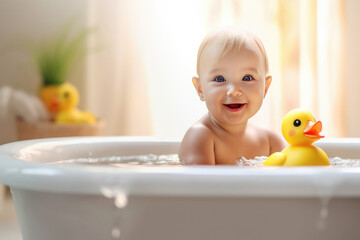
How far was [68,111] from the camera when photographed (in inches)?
107

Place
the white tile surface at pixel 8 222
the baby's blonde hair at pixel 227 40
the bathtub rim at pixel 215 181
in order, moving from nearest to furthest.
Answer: the bathtub rim at pixel 215 181 < the baby's blonde hair at pixel 227 40 < the white tile surface at pixel 8 222

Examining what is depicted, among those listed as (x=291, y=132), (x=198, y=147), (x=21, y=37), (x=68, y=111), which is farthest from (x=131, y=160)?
(x=21, y=37)

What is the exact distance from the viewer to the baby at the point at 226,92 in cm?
121

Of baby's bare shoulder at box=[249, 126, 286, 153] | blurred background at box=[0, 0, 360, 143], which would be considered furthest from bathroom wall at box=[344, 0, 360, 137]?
baby's bare shoulder at box=[249, 126, 286, 153]

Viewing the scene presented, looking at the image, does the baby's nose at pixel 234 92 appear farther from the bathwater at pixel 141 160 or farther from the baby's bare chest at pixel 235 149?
the bathwater at pixel 141 160

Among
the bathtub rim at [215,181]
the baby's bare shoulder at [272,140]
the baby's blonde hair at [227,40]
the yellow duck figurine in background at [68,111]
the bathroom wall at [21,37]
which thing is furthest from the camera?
the bathroom wall at [21,37]

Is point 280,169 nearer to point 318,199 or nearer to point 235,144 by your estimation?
point 318,199

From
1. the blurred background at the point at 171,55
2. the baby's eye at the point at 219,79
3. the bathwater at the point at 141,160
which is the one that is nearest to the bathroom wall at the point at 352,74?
the blurred background at the point at 171,55

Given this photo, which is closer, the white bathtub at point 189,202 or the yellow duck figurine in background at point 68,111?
the white bathtub at point 189,202

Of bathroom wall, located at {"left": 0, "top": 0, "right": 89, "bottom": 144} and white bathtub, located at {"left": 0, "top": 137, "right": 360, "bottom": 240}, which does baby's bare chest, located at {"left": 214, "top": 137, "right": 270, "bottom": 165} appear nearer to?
white bathtub, located at {"left": 0, "top": 137, "right": 360, "bottom": 240}

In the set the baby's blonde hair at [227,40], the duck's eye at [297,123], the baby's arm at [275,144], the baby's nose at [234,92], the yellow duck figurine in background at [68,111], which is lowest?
the yellow duck figurine in background at [68,111]

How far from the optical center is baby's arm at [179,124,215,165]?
1.25 metres

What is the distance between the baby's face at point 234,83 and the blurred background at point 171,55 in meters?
1.57

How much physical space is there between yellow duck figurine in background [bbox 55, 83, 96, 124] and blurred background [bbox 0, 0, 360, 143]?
273 millimetres
